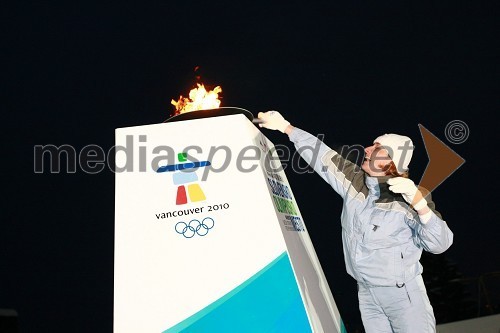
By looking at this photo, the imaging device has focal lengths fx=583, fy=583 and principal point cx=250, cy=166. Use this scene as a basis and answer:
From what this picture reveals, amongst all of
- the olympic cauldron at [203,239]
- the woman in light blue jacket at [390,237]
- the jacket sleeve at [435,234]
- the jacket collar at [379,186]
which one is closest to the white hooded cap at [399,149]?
the woman in light blue jacket at [390,237]

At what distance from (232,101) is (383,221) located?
8123mm

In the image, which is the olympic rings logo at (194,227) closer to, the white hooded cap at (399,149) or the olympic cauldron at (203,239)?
the olympic cauldron at (203,239)

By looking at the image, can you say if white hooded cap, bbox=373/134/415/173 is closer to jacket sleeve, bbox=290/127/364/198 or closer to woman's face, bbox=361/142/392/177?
woman's face, bbox=361/142/392/177

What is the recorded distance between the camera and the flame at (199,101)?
3459 mm

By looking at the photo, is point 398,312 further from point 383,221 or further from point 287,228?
point 287,228

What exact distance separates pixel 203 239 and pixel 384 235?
0.96 meters

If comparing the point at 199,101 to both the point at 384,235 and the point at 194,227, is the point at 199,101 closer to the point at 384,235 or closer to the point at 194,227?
the point at 194,227

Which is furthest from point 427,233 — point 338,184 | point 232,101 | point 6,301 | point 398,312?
point 6,301

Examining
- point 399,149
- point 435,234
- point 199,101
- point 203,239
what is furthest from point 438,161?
point 203,239

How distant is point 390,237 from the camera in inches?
120

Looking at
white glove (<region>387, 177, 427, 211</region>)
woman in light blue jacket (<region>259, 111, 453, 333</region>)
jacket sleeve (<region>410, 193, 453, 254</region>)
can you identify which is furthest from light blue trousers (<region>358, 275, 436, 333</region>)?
white glove (<region>387, 177, 427, 211</region>)

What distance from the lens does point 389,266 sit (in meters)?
3.00

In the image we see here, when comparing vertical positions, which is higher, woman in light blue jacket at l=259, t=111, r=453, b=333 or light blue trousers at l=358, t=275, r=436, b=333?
woman in light blue jacket at l=259, t=111, r=453, b=333

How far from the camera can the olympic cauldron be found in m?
2.64
